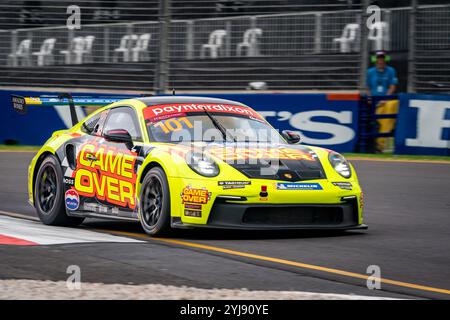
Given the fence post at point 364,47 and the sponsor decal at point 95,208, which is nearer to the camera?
the sponsor decal at point 95,208

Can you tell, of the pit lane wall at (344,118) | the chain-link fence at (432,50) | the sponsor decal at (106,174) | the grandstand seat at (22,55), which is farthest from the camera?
the grandstand seat at (22,55)

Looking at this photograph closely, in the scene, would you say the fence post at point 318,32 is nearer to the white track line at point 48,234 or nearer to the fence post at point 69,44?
the fence post at point 69,44

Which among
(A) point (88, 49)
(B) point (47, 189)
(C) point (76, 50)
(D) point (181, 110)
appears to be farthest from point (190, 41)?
(D) point (181, 110)

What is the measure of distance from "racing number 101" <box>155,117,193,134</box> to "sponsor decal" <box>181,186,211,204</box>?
109 centimetres

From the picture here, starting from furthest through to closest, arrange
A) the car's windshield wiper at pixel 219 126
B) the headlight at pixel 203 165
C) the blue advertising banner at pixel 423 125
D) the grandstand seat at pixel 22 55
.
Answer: the grandstand seat at pixel 22 55, the blue advertising banner at pixel 423 125, the car's windshield wiper at pixel 219 126, the headlight at pixel 203 165

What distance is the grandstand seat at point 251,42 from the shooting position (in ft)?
58.3

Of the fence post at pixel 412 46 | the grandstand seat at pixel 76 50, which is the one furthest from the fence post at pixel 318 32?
the grandstand seat at pixel 76 50

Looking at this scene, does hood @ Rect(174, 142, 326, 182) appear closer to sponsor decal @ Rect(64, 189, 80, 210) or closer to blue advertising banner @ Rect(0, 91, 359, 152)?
sponsor decal @ Rect(64, 189, 80, 210)

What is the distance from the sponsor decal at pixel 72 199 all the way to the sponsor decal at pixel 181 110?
3.45 feet

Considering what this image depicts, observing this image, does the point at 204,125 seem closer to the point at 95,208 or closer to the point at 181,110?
the point at 181,110

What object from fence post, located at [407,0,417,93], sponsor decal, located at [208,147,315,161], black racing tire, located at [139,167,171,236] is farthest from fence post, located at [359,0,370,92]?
black racing tire, located at [139,167,171,236]

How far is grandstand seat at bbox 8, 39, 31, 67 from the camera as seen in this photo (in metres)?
20.1

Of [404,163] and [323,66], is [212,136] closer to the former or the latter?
[404,163]
